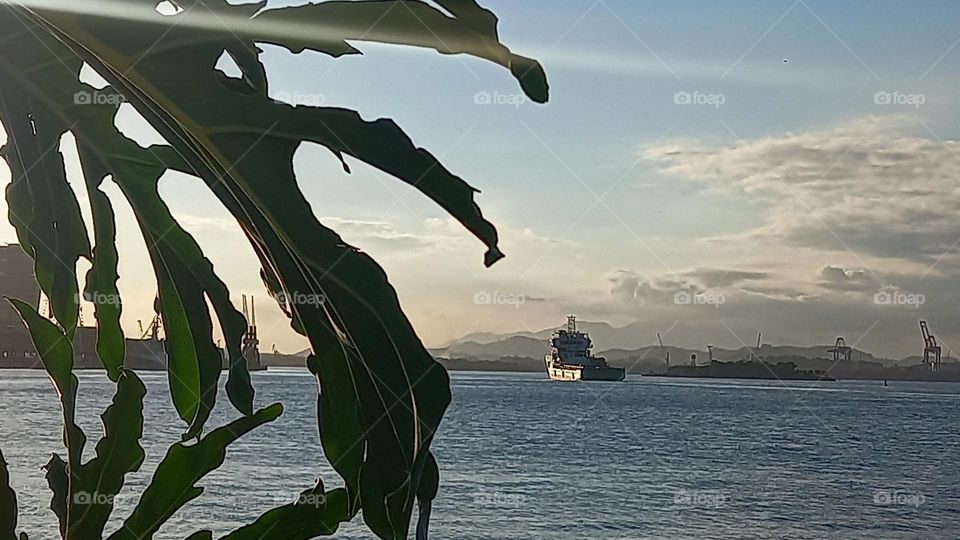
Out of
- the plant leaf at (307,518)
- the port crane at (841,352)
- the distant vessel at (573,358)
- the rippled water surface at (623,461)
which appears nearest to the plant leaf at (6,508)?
the plant leaf at (307,518)

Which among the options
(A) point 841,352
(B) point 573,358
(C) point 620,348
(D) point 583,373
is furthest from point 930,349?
(D) point 583,373

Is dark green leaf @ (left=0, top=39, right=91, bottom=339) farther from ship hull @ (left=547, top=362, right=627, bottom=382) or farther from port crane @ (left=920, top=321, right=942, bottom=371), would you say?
ship hull @ (left=547, top=362, right=627, bottom=382)

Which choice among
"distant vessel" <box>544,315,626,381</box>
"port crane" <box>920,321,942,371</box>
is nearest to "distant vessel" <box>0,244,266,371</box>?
"port crane" <box>920,321,942,371</box>

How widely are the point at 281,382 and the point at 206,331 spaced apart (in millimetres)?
14699

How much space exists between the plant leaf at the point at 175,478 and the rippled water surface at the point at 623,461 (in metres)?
5.04

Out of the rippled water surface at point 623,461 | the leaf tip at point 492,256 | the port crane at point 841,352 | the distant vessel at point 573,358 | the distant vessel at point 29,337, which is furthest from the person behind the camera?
the distant vessel at point 573,358

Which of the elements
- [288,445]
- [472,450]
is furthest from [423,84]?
[472,450]

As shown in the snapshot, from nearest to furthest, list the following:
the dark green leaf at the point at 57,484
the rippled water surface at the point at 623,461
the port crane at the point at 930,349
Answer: the dark green leaf at the point at 57,484, the port crane at the point at 930,349, the rippled water surface at the point at 623,461

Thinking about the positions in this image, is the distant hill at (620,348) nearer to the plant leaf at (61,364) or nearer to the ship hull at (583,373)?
the ship hull at (583,373)

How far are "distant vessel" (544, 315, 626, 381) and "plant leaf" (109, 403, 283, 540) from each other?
10007 millimetres

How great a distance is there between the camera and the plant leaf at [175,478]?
0.52 m

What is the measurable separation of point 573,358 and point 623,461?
1849 millimetres

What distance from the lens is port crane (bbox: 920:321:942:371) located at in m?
7.61

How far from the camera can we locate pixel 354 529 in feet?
23.5
